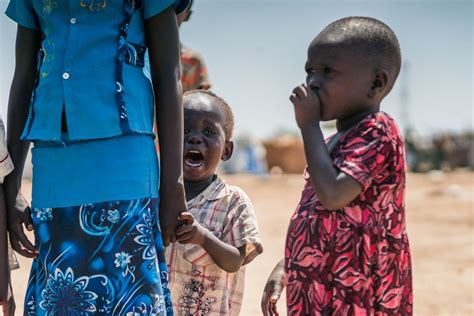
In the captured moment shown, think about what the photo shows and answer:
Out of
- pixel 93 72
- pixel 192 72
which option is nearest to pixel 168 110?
pixel 93 72

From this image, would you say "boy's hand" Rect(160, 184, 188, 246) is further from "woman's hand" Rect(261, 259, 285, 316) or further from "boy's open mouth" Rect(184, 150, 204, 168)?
"boy's open mouth" Rect(184, 150, 204, 168)

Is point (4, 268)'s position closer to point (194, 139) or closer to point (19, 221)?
point (19, 221)

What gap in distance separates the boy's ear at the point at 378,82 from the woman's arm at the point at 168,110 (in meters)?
0.62

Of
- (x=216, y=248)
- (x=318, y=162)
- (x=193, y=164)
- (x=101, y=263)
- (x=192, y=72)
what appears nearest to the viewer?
(x=101, y=263)

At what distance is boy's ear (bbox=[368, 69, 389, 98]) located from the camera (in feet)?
8.29

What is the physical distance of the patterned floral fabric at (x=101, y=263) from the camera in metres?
2.29

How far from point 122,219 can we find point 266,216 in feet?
37.6

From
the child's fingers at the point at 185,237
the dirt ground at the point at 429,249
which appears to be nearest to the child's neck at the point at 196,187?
the child's fingers at the point at 185,237

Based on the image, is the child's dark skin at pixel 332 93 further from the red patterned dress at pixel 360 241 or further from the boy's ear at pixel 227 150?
the boy's ear at pixel 227 150

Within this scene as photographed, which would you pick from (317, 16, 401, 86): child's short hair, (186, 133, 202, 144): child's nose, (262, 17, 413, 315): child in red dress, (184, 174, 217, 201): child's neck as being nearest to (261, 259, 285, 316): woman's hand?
(262, 17, 413, 315): child in red dress

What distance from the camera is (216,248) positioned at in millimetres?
2908

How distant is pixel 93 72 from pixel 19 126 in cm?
41

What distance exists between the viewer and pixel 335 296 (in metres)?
2.43

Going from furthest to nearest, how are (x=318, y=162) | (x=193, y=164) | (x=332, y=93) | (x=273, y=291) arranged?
1. (x=193, y=164)
2. (x=273, y=291)
3. (x=332, y=93)
4. (x=318, y=162)
